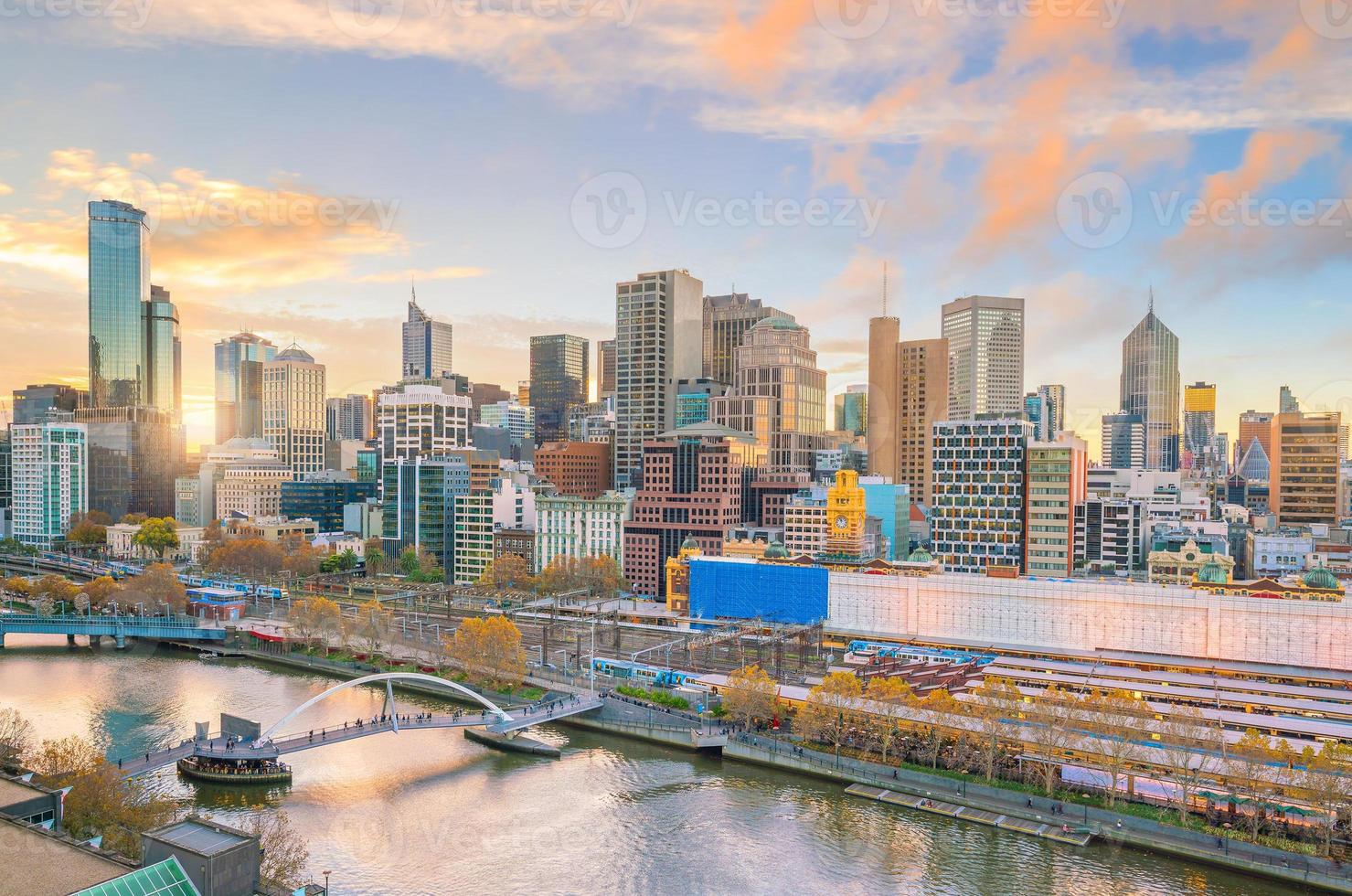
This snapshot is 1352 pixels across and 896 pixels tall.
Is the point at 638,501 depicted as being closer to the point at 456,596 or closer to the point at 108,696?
the point at 456,596

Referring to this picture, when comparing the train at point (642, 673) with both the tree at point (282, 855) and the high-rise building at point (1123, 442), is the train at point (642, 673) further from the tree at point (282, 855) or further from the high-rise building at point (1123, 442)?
the high-rise building at point (1123, 442)

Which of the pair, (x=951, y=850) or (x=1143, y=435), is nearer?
(x=951, y=850)

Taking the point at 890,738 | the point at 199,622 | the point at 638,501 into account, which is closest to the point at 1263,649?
the point at 890,738

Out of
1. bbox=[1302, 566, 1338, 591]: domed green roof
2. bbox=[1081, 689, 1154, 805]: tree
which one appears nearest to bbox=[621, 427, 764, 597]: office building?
bbox=[1302, 566, 1338, 591]: domed green roof

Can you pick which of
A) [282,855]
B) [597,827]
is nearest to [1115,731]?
[597,827]

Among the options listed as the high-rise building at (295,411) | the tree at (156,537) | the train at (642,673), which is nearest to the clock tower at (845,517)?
the train at (642,673)

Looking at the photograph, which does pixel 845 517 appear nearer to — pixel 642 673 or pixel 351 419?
pixel 642 673
